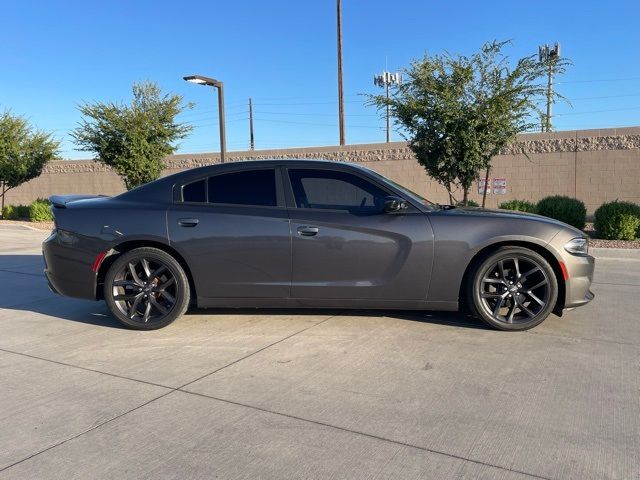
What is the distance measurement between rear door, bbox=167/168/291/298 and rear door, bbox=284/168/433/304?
0.53 feet

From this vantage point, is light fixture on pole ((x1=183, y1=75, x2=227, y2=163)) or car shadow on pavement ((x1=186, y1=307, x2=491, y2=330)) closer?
car shadow on pavement ((x1=186, y1=307, x2=491, y2=330))

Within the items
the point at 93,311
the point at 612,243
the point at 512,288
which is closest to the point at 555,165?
the point at 612,243

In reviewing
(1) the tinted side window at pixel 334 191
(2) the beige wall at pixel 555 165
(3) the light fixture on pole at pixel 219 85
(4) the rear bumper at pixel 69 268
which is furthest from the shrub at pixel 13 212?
(1) the tinted side window at pixel 334 191

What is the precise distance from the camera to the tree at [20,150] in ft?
71.9

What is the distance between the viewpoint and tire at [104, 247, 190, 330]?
5.27 metres

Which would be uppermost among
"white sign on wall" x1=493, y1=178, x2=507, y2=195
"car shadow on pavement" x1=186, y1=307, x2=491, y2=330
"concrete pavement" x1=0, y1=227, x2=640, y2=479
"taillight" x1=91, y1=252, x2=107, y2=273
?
"white sign on wall" x1=493, y1=178, x2=507, y2=195

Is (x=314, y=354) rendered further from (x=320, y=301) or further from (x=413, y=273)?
(x=413, y=273)

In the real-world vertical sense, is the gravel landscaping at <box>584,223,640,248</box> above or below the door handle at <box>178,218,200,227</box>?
below

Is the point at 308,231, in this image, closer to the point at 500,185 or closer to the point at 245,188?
the point at 245,188

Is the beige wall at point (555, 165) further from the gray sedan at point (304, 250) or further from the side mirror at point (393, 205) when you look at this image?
the side mirror at point (393, 205)

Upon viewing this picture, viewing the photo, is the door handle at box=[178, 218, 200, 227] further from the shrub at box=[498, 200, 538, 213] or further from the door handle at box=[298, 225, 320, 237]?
the shrub at box=[498, 200, 538, 213]

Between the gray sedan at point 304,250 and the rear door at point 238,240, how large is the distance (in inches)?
0.4

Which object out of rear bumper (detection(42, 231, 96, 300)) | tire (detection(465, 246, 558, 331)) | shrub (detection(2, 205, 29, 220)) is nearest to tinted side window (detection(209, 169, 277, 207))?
rear bumper (detection(42, 231, 96, 300))

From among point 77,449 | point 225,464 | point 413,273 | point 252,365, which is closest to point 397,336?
point 413,273
